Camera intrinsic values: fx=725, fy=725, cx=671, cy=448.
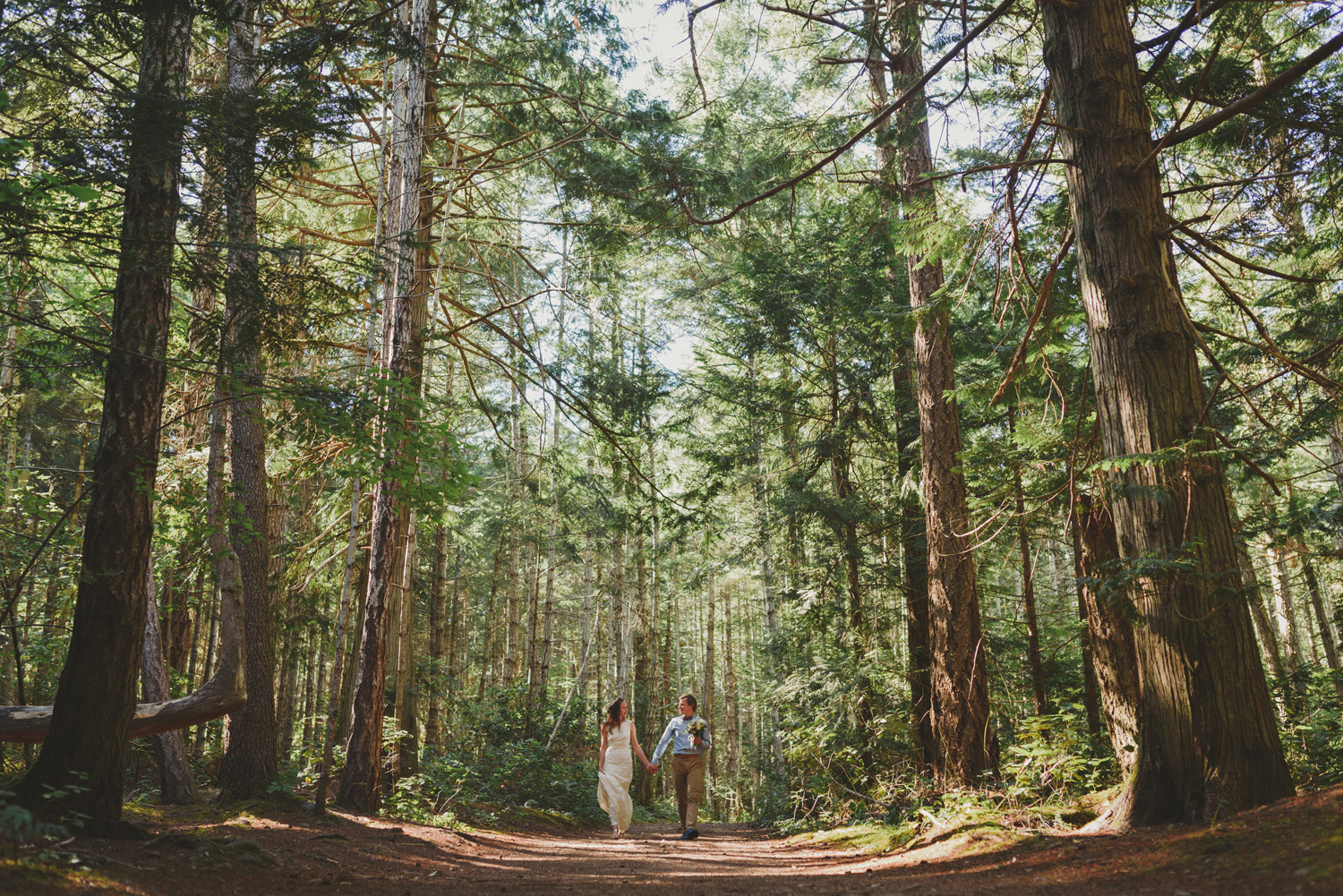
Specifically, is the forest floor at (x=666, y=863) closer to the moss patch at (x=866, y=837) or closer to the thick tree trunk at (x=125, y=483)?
the moss patch at (x=866, y=837)

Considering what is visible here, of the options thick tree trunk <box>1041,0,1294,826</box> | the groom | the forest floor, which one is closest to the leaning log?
the forest floor

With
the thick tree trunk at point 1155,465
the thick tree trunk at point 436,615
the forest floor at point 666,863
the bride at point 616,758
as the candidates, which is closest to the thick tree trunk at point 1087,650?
the thick tree trunk at point 1155,465

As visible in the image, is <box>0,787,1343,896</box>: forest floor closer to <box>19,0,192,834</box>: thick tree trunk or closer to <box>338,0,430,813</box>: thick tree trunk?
<box>19,0,192,834</box>: thick tree trunk

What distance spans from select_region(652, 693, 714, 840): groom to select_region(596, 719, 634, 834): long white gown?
0.48 meters

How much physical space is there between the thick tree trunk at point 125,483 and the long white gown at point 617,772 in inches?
252

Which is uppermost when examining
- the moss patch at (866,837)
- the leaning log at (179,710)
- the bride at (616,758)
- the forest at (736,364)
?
the forest at (736,364)

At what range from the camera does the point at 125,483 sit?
187 inches

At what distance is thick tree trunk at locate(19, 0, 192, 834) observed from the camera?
435 cm

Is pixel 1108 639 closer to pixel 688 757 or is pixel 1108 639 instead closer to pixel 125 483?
pixel 688 757

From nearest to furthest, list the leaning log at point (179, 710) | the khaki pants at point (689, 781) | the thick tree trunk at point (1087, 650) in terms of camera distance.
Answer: the leaning log at point (179, 710)
the thick tree trunk at point (1087, 650)
the khaki pants at point (689, 781)

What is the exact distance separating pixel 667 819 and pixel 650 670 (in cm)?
593

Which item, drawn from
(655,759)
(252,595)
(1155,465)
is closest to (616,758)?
(655,759)

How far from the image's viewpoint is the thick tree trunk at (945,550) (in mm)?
7801

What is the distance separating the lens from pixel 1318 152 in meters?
5.40
